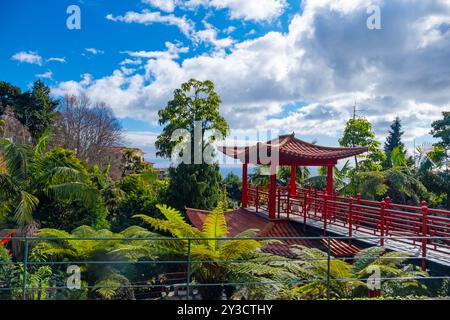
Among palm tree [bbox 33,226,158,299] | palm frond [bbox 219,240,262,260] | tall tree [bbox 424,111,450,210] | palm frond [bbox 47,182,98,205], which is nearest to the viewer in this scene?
palm frond [bbox 219,240,262,260]

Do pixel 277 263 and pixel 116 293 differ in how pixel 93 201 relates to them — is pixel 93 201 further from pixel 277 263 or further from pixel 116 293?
pixel 277 263

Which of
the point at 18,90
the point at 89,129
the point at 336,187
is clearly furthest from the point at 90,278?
the point at 18,90

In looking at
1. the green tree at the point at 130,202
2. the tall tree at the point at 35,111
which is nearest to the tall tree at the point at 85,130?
the tall tree at the point at 35,111

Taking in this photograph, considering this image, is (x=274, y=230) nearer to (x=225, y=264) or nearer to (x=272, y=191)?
(x=272, y=191)

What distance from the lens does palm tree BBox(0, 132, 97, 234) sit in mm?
11547

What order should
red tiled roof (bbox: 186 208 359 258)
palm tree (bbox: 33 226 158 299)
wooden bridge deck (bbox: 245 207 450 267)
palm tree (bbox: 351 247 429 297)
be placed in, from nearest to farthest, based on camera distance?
palm tree (bbox: 351 247 429 297) < wooden bridge deck (bbox: 245 207 450 267) < palm tree (bbox: 33 226 158 299) < red tiled roof (bbox: 186 208 359 258)

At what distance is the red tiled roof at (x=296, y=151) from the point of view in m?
10.6

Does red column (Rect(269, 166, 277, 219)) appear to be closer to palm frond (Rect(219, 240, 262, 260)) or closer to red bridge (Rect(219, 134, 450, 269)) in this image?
red bridge (Rect(219, 134, 450, 269))

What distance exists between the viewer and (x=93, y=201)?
1331 cm

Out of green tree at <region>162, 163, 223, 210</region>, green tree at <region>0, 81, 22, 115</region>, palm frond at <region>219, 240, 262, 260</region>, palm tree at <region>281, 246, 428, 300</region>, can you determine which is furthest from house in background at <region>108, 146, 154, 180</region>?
palm tree at <region>281, 246, 428, 300</region>

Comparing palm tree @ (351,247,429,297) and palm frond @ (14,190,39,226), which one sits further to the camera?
palm frond @ (14,190,39,226)

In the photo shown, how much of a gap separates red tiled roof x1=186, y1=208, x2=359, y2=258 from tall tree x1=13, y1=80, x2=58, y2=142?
22.3 m

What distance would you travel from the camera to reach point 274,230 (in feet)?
35.6
